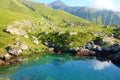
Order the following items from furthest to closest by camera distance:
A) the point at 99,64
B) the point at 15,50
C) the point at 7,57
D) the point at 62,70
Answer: the point at 15,50 < the point at 7,57 < the point at 99,64 < the point at 62,70

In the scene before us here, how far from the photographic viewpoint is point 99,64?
16938cm

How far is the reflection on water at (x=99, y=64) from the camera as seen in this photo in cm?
16062

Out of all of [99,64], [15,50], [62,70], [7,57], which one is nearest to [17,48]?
[15,50]

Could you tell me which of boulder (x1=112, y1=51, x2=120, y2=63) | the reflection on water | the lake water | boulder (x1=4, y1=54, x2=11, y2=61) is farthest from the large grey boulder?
boulder (x1=112, y1=51, x2=120, y2=63)

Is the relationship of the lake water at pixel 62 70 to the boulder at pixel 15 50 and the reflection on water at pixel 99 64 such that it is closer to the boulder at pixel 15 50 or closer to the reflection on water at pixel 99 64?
the reflection on water at pixel 99 64

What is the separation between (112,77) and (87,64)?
3501 cm

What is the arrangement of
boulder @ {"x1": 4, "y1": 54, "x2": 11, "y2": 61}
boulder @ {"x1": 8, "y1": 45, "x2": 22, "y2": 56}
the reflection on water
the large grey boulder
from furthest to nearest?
the large grey boulder, boulder @ {"x1": 8, "y1": 45, "x2": 22, "y2": 56}, boulder @ {"x1": 4, "y1": 54, "x2": 11, "y2": 61}, the reflection on water

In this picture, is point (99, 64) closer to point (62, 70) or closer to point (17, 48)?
point (62, 70)

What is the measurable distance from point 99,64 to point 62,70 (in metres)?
31.6

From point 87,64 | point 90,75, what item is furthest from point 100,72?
point 87,64

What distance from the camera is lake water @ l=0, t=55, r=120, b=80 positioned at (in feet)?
432

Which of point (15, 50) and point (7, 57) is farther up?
point (15, 50)

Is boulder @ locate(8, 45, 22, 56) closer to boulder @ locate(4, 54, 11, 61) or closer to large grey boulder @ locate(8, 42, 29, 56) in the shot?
large grey boulder @ locate(8, 42, 29, 56)

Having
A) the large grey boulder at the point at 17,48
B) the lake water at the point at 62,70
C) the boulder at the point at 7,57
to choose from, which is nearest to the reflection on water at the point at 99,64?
the lake water at the point at 62,70
